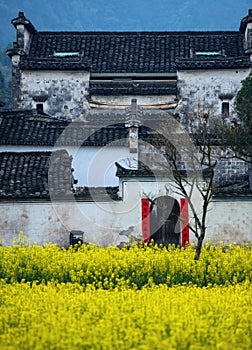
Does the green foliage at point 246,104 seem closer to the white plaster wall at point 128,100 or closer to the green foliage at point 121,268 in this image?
the white plaster wall at point 128,100

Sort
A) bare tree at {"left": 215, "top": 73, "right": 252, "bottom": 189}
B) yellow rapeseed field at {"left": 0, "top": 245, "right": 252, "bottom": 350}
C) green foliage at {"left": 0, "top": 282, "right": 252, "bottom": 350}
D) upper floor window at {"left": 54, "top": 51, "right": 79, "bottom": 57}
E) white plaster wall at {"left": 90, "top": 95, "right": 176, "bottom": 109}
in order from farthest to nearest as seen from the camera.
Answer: upper floor window at {"left": 54, "top": 51, "right": 79, "bottom": 57}, white plaster wall at {"left": 90, "top": 95, "right": 176, "bottom": 109}, bare tree at {"left": 215, "top": 73, "right": 252, "bottom": 189}, yellow rapeseed field at {"left": 0, "top": 245, "right": 252, "bottom": 350}, green foliage at {"left": 0, "top": 282, "right": 252, "bottom": 350}

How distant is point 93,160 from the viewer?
2597 cm

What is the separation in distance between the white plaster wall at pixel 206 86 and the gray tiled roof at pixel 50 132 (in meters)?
6.86

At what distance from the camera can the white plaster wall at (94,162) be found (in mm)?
25812

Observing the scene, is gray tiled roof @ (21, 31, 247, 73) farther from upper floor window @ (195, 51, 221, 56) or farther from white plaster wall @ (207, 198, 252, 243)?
white plaster wall @ (207, 198, 252, 243)

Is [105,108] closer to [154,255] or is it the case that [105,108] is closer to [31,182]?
[31,182]

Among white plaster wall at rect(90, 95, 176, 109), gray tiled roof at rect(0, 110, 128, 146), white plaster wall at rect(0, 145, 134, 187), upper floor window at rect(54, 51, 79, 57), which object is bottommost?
white plaster wall at rect(0, 145, 134, 187)

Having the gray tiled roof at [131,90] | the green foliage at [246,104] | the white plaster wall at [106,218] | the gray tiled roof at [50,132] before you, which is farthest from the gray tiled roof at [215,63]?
the white plaster wall at [106,218]

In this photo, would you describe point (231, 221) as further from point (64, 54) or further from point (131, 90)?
point (64, 54)

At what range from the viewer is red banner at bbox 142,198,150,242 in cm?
2004

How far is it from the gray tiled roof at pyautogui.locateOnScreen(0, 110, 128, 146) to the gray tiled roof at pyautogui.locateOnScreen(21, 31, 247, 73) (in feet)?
21.9

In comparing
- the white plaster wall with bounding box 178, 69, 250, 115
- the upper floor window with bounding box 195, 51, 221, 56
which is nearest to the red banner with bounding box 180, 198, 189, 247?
the white plaster wall with bounding box 178, 69, 250, 115

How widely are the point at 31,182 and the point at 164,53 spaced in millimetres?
16842

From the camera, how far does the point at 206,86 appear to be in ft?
107
